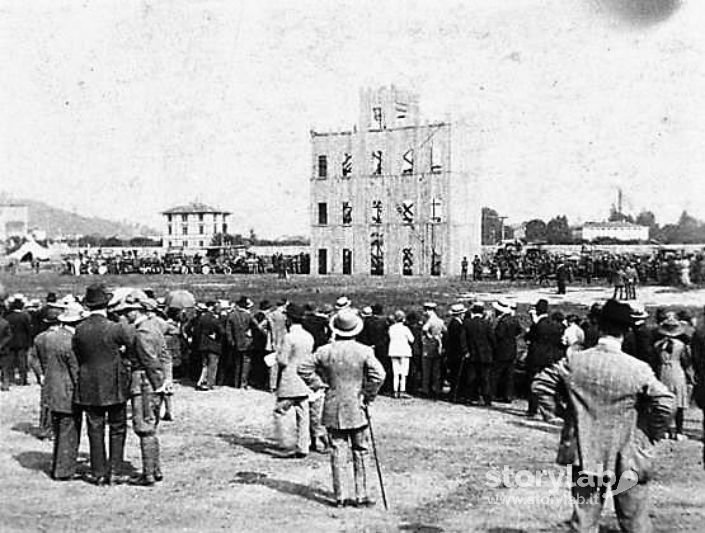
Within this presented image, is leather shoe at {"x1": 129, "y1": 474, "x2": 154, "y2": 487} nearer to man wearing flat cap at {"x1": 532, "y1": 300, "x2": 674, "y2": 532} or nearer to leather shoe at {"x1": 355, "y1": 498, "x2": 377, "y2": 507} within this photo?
leather shoe at {"x1": 355, "y1": 498, "x2": 377, "y2": 507}

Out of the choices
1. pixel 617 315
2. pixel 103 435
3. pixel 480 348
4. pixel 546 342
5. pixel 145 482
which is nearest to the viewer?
pixel 617 315

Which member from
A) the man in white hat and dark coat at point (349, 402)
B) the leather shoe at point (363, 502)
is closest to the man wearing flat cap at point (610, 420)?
the man in white hat and dark coat at point (349, 402)

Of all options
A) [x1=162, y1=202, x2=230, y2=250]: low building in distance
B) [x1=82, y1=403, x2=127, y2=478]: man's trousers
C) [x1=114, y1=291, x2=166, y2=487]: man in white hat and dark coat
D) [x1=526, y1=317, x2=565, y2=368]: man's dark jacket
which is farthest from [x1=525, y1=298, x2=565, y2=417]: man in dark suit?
[x1=162, y1=202, x2=230, y2=250]: low building in distance

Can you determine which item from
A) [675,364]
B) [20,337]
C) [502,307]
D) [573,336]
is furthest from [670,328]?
[20,337]

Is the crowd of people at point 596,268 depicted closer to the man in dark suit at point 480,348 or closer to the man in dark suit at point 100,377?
the man in dark suit at point 480,348

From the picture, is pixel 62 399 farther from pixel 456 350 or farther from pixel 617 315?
pixel 456 350
